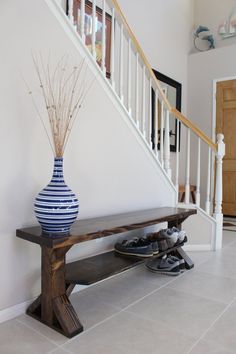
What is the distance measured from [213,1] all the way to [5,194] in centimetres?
510

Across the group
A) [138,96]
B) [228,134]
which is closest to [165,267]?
[138,96]

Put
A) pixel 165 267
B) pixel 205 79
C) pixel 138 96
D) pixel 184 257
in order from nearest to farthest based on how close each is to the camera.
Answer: pixel 165 267 < pixel 184 257 < pixel 138 96 < pixel 205 79

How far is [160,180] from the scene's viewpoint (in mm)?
2807

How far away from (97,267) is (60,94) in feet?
3.40

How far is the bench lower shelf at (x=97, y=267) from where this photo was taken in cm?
167

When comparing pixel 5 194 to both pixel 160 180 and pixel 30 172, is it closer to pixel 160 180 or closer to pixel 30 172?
pixel 30 172

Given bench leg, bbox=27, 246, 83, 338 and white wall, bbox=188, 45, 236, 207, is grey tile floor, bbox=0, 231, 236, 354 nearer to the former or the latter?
bench leg, bbox=27, 246, 83, 338

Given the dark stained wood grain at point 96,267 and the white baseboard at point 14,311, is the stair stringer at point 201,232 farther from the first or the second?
the white baseboard at point 14,311

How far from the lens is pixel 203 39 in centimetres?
529

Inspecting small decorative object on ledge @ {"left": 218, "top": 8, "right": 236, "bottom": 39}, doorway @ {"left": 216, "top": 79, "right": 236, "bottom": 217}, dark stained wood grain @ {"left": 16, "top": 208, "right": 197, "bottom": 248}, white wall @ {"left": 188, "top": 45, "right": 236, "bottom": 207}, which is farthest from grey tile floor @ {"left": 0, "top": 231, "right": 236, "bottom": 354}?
small decorative object on ledge @ {"left": 218, "top": 8, "right": 236, "bottom": 39}

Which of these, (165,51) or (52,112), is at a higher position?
(165,51)

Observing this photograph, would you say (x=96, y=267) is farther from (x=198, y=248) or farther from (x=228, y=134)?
(x=228, y=134)

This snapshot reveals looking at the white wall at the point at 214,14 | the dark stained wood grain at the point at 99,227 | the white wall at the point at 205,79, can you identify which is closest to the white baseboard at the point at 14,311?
the dark stained wood grain at the point at 99,227

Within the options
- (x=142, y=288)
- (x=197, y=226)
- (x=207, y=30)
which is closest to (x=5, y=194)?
(x=142, y=288)
